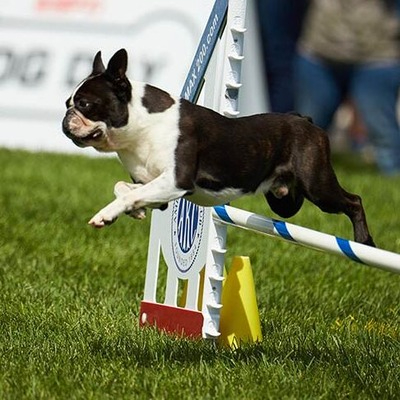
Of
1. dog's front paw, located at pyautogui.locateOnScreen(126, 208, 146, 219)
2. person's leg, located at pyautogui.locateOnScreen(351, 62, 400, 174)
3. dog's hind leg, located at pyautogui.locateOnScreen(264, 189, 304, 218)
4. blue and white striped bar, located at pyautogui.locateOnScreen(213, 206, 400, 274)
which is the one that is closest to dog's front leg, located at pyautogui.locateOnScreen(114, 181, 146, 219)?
dog's front paw, located at pyautogui.locateOnScreen(126, 208, 146, 219)

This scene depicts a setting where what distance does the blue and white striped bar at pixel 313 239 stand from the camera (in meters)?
4.09

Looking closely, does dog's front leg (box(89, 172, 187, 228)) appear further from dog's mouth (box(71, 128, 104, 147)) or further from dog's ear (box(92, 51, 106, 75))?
dog's ear (box(92, 51, 106, 75))

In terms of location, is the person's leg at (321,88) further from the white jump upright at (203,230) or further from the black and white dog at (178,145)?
the black and white dog at (178,145)

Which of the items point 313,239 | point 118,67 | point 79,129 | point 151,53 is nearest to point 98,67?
point 118,67

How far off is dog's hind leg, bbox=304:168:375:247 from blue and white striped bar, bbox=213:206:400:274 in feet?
0.75

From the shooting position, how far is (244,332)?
5.03 meters

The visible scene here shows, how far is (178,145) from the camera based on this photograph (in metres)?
4.28

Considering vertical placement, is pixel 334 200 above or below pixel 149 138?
below

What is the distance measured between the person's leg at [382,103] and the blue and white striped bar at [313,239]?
7642 mm

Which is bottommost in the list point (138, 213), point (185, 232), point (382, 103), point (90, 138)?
point (382, 103)

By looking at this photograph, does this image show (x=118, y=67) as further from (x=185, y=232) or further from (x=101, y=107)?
(x=185, y=232)

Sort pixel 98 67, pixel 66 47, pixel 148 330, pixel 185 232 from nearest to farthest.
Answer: pixel 98 67, pixel 148 330, pixel 185 232, pixel 66 47

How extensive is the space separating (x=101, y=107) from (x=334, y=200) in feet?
3.33

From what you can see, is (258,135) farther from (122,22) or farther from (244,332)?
(122,22)
